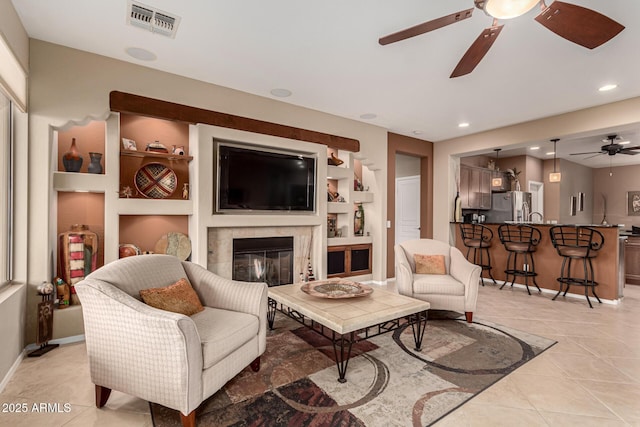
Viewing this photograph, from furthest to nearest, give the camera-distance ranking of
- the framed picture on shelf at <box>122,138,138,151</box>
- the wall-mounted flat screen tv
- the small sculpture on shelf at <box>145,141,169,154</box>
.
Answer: the wall-mounted flat screen tv, the small sculpture on shelf at <box>145,141,169,154</box>, the framed picture on shelf at <box>122,138,138,151</box>

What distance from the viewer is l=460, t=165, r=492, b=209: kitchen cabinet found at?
676 centimetres

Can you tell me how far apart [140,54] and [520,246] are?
18.4 feet

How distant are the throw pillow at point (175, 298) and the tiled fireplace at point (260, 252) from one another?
4.91 ft

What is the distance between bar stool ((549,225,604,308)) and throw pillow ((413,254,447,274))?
2085 mm

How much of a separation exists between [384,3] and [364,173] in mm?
3513

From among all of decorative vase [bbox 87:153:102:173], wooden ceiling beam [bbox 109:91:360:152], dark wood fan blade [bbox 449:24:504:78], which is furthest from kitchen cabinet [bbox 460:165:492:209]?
decorative vase [bbox 87:153:102:173]

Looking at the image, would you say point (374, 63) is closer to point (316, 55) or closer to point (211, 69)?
point (316, 55)

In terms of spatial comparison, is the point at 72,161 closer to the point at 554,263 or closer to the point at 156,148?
the point at 156,148

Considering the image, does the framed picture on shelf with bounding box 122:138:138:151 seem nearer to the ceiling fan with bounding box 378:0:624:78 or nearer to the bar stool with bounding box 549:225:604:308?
the ceiling fan with bounding box 378:0:624:78

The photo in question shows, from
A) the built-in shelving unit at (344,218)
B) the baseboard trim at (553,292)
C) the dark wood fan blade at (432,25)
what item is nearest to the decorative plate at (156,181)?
the built-in shelving unit at (344,218)

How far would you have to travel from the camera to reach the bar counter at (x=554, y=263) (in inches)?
168

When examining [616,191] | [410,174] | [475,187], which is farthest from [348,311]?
[616,191]

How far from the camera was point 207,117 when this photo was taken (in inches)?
146

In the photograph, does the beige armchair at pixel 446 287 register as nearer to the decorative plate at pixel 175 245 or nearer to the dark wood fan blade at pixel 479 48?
the dark wood fan blade at pixel 479 48
